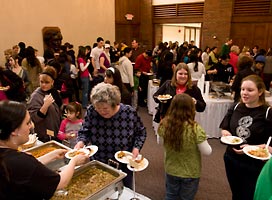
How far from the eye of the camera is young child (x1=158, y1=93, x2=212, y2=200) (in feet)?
5.91

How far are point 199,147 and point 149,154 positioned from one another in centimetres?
Result: 186

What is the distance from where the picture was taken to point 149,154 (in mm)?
3611

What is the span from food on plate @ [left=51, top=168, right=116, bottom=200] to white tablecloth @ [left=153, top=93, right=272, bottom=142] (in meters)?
2.68

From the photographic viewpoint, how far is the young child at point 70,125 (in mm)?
2459

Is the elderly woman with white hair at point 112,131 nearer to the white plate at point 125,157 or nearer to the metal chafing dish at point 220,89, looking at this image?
the white plate at point 125,157

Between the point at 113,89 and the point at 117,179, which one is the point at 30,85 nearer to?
the point at 113,89

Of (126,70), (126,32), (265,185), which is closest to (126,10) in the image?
(126,32)

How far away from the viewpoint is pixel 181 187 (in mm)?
2002

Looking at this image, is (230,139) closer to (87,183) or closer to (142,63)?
(87,183)

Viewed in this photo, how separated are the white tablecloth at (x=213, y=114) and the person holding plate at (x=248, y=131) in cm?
192

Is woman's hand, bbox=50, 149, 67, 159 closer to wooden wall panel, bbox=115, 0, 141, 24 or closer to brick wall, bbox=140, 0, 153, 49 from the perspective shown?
wooden wall panel, bbox=115, 0, 141, 24

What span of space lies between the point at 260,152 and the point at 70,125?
170cm

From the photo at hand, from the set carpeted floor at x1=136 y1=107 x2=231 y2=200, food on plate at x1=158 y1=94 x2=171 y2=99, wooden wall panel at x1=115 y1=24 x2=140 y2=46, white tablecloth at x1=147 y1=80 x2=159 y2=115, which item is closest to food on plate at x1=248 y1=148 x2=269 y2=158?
carpeted floor at x1=136 y1=107 x2=231 y2=200

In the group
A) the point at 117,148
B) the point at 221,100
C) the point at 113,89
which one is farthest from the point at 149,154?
the point at 113,89
